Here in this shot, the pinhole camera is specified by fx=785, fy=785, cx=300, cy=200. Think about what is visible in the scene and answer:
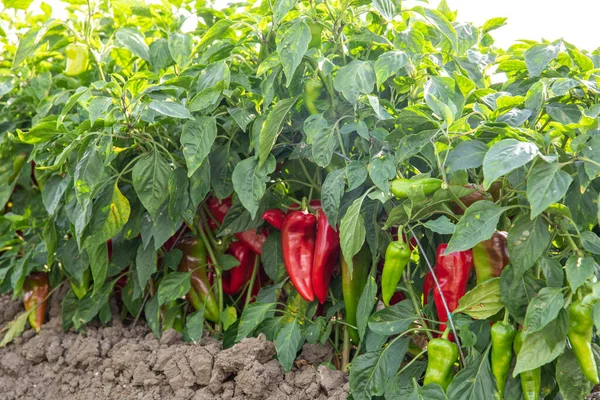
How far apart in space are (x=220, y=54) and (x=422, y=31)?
570 millimetres

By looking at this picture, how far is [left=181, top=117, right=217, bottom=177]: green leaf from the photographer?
79.8 inches

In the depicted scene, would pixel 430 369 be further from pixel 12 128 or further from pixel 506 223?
pixel 12 128

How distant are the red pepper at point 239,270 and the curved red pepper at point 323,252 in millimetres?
380

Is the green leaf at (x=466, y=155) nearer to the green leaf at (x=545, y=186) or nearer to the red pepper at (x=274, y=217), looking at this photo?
the green leaf at (x=545, y=186)

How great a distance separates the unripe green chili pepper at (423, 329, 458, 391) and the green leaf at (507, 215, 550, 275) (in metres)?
0.26

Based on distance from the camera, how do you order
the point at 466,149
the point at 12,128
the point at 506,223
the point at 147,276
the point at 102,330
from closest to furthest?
the point at 466,149 → the point at 506,223 → the point at 147,276 → the point at 102,330 → the point at 12,128

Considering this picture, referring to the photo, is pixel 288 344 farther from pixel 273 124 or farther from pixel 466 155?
pixel 466 155

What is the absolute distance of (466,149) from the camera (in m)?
Result: 1.78

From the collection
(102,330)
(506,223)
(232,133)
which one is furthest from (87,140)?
(506,223)

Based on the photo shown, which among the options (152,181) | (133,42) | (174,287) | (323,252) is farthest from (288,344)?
(133,42)

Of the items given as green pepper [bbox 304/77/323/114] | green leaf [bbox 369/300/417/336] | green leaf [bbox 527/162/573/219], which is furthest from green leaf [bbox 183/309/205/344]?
green leaf [bbox 527/162/573/219]

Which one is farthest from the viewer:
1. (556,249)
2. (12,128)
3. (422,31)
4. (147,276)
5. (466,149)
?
(12,128)

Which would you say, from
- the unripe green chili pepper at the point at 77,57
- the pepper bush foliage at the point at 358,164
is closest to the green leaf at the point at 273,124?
the pepper bush foliage at the point at 358,164

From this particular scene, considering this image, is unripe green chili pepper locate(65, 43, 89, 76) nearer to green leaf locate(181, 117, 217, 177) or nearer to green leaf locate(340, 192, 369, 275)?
green leaf locate(181, 117, 217, 177)
